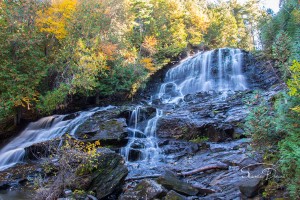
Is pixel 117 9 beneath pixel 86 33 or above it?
above

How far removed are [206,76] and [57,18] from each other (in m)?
13.5

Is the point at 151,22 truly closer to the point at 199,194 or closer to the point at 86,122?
the point at 86,122

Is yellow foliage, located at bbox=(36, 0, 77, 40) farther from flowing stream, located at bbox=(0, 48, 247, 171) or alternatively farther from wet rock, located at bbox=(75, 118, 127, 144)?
wet rock, located at bbox=(75, 118, 127, 144)

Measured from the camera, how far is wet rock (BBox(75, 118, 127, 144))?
11019 millimetres

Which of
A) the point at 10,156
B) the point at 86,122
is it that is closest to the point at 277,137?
the point at 86,122

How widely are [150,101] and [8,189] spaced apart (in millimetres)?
13600

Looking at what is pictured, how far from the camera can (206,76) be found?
2194 cm

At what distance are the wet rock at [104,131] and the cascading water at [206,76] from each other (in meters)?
7.83

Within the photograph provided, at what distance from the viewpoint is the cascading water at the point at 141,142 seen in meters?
10.2

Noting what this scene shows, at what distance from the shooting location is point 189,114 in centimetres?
1321

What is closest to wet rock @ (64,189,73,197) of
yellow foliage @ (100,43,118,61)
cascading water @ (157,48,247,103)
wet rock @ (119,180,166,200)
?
wet rock @ (119,180,166,200)

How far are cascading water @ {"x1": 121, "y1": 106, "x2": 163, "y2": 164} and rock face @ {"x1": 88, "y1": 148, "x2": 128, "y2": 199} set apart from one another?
276 centimetres

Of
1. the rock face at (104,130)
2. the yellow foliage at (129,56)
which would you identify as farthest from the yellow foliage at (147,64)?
the rock face at (104,130)

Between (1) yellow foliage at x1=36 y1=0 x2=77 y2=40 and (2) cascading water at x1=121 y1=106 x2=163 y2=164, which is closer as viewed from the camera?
(2) cascading water at x1=121 y1=106 x2=163 y2=164
